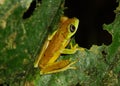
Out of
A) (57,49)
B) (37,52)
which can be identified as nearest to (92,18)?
(57,49)

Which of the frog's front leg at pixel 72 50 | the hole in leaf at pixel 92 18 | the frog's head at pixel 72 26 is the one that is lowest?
the hole in leaf at pixel 92 18

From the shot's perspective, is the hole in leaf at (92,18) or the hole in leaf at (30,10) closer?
the hole in leaf at (30,10)

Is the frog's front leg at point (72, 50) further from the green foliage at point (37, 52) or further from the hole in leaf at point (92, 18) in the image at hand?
the hole in leaf at point (92, 18)

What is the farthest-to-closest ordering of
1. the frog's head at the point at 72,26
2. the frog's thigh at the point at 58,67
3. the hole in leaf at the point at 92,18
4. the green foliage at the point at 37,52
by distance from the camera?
the hole in leaf at the point at 92,18 → the frog's head at the point at 72,26 → the frog's thigh at the point at 58,67 → the green foliage at the point at 37,52

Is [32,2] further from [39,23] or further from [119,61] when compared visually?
[119,61]

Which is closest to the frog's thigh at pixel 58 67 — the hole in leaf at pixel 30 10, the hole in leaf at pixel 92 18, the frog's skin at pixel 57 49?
the frog's skin at pixel 57 49

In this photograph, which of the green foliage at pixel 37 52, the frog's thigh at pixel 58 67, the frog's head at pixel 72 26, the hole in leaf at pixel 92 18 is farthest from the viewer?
the hole in leaf at pixel 92 18

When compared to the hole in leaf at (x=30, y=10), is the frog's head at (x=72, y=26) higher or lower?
lower

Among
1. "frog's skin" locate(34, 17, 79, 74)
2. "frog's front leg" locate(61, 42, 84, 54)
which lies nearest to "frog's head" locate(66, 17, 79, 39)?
"frog's skin" locate(34, 17, 79, 74)

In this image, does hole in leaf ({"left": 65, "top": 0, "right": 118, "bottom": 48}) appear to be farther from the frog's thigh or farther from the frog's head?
the frog's thigh
